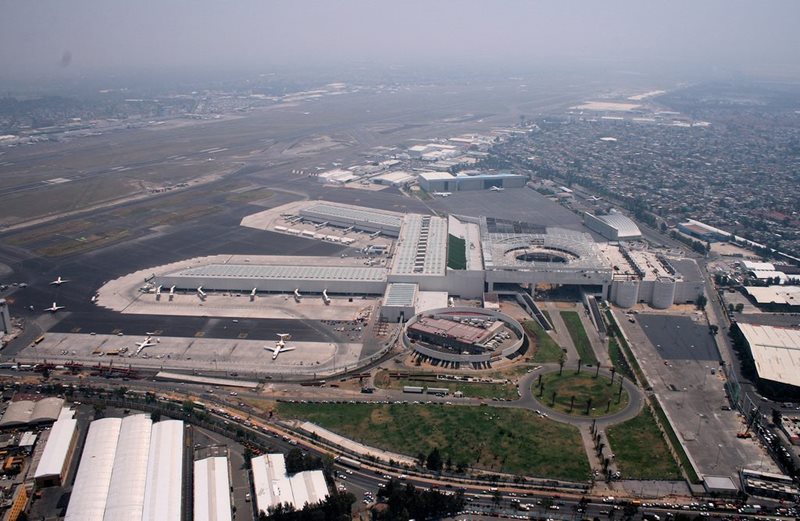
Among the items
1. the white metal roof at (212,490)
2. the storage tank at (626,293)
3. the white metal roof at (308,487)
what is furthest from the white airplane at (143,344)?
the storage tank at (626,293)

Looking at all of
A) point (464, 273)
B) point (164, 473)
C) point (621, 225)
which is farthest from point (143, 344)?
point (621, 225)

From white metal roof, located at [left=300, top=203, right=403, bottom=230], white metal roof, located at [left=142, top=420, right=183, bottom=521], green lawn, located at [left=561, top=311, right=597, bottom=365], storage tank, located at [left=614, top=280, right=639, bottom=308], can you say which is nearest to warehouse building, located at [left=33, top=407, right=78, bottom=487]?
white metal roof, located at [left=142, top=420, right=183, bottom=521]

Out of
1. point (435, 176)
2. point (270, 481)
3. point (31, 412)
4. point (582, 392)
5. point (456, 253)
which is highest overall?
point (456, 253)

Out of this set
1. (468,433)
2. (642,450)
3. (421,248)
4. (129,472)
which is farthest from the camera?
(421,248)

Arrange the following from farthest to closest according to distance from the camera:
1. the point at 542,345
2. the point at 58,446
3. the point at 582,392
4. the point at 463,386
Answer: the point at 542,345
the point at 463,386
the point at 582,392
the point at 58,446

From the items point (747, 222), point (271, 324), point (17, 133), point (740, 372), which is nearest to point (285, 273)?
point (271, 324)

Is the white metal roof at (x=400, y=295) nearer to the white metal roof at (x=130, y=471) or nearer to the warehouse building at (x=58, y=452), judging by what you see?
the white metal roof at (x=130, y=471)

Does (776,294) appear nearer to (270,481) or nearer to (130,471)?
(270,481)
